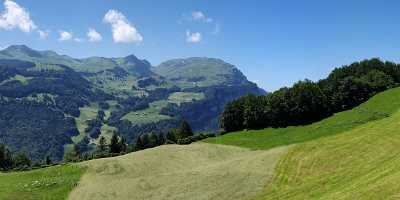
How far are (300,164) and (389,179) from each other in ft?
69.6

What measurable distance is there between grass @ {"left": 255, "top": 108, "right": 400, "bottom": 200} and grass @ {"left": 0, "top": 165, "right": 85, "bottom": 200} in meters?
31.0

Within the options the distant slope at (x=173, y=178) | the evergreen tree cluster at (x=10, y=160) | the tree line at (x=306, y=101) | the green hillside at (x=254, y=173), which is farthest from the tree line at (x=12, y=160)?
the distant slope at (x=173, y=178)

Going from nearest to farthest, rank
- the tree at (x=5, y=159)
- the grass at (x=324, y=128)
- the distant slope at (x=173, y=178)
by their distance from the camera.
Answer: the distant slope at (x=173, y=178) → the grass at (x=324, y=128) → the tree at (x=5, y=159)

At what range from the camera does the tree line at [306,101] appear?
127 m

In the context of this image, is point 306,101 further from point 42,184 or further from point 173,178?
point 42,184

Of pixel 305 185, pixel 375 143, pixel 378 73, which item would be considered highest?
pixel 378 73

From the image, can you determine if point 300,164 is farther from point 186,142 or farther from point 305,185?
point 186,142

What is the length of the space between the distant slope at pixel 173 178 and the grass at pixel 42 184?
2.02 m

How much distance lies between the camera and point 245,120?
458 ft

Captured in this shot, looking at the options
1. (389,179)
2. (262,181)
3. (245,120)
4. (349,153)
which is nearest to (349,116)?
(245,120)

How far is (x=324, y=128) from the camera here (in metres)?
101

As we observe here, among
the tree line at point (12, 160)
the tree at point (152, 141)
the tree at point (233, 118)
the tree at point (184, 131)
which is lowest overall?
the tree line at point (12, 160)

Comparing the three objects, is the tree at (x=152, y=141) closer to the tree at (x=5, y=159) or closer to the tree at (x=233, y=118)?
the tree at (x=233, y=118)

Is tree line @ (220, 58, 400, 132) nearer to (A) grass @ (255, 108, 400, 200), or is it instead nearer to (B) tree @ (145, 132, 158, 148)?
(B) tree @ (145, 132, 158, 148)
